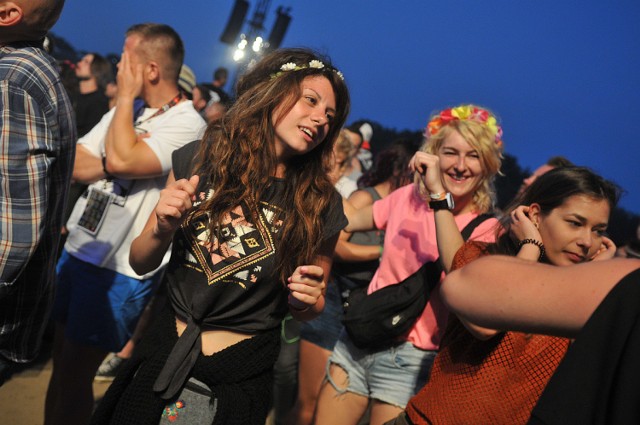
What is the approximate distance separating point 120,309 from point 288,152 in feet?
5.04

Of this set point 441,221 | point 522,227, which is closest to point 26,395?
point 441,221

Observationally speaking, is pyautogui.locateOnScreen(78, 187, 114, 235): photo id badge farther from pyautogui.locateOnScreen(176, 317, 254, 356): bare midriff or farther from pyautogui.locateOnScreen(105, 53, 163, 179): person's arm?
pyautogui.locateOnScreen(176, 317, 254, 356): bare midriff

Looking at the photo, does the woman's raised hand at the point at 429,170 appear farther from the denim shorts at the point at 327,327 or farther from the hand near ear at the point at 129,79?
the hand near ear at the point at 129,79

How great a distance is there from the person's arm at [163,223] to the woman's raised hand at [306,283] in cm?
47

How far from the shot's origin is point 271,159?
2445mm

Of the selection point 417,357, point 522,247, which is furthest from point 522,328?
point 417,357

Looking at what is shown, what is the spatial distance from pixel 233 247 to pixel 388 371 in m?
1.27

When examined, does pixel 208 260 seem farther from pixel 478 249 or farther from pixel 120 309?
pixel 120 309

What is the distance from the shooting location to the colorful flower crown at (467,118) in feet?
11.1

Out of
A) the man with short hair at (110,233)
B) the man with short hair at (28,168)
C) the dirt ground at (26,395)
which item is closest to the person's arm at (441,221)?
the man with short hair at (110,233)

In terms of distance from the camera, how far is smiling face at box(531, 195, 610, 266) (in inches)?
89.4

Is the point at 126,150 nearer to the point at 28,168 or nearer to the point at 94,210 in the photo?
the point at 94,210

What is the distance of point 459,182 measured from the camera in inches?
126

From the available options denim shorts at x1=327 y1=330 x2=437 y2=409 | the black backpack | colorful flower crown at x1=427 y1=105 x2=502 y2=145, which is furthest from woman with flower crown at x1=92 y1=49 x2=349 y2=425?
colorful flower crown at x1=427 y1=105 x2=502 y2=145
